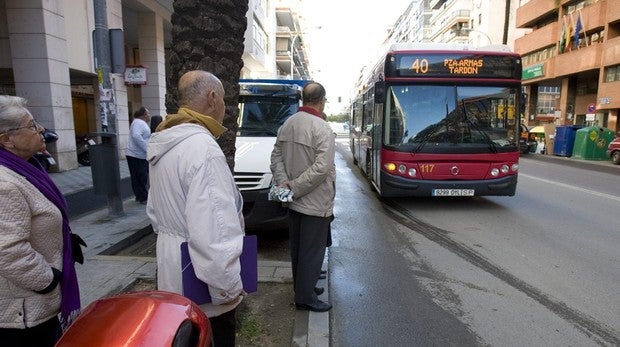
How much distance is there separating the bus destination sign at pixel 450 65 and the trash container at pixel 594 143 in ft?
55.7

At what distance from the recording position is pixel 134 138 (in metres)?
7.53

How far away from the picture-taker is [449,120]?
7.77 m

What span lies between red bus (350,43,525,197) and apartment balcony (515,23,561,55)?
3203 cm

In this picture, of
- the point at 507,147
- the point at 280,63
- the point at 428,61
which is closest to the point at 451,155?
the point at 507,147

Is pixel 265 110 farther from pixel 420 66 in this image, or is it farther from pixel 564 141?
pixel 564 141

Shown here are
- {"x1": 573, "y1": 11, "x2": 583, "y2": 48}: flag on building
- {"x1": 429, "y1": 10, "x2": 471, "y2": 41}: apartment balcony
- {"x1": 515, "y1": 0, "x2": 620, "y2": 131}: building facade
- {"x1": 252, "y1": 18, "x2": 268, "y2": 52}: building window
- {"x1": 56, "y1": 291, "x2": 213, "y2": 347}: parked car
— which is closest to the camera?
{"x1": 56, "y1": 291, "x2": 213, "y2": 347}: parked car

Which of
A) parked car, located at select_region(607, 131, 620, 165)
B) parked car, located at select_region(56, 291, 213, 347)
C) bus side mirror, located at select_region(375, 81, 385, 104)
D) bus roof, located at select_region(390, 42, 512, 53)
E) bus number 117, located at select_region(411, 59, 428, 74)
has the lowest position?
parked car, located at select_region(607, 131, 620, 165)

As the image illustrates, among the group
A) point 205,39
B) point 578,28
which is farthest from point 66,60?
point 578,28

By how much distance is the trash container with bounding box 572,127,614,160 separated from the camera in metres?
21.2

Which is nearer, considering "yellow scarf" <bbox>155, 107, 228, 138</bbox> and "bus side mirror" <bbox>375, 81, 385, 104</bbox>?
"yellow scarf" <bbox>155, 107, 228, 138</bbox>

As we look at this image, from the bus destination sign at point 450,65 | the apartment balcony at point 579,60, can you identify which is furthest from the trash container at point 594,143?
the bus destination sign at point 450,65

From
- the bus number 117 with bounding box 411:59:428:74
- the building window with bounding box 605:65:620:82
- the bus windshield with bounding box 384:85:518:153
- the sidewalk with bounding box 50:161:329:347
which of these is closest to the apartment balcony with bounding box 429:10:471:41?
the building window with bounding box 605:65:620:82

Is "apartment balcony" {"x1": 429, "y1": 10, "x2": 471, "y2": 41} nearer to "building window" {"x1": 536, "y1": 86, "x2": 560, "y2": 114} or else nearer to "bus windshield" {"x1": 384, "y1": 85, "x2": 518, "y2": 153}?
"building window" {"x1": 536, "y1": 86, "x2": 560, "y2": 114}

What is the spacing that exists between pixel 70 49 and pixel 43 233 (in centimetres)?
1163
